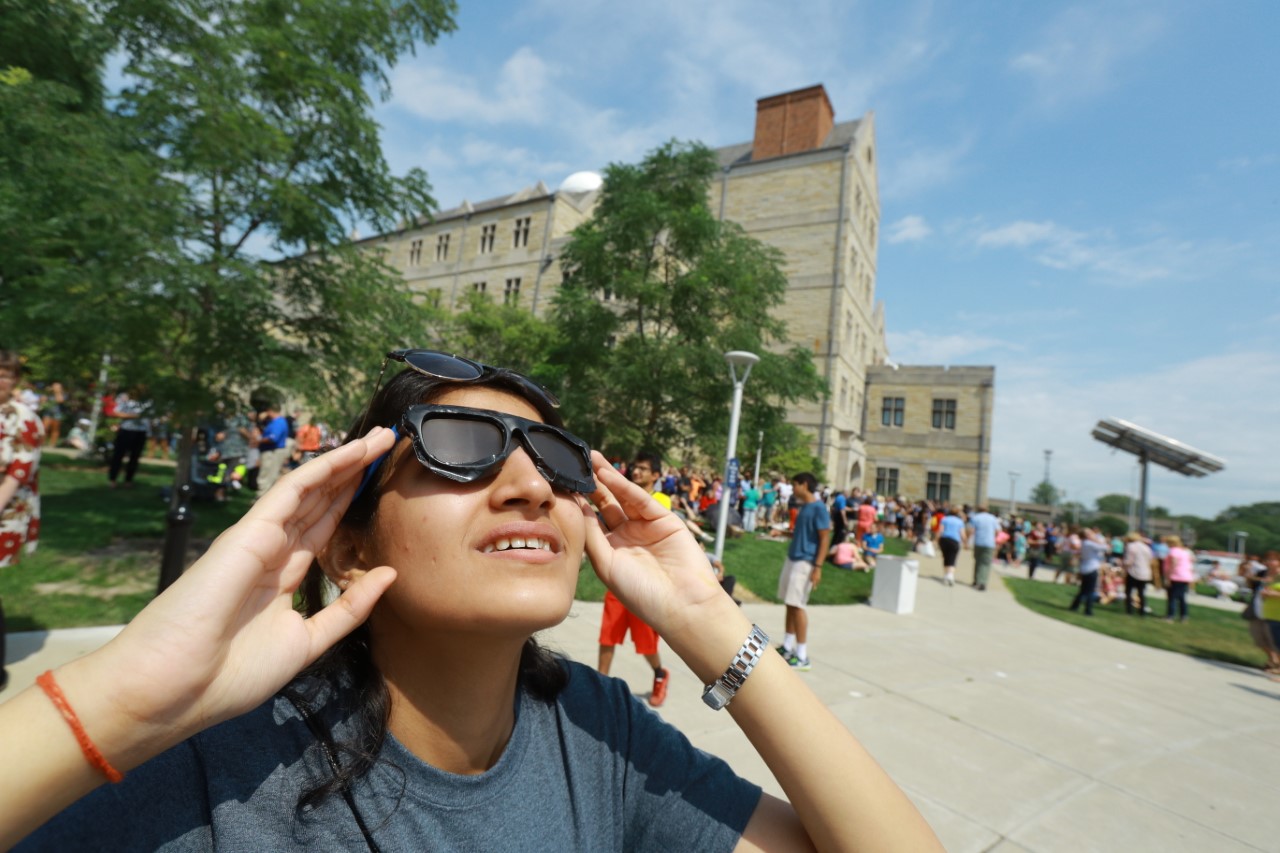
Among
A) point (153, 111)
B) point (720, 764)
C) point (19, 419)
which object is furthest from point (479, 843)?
point (153, 111)

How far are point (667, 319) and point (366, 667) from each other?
16.9 meters

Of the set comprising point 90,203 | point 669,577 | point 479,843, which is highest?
point 90,203

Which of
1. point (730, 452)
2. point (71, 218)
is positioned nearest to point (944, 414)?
point (730, 452)

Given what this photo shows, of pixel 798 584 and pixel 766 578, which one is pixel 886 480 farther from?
pixel 798 584

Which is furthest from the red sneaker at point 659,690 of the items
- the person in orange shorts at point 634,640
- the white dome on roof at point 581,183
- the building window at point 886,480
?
the white dome on roof at point 581,183

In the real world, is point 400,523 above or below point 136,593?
above

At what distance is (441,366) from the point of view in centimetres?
152

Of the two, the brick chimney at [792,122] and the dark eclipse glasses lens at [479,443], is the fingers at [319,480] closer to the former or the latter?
the dark eclipse glasses lens at [479,443]

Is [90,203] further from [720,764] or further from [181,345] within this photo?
[720,764]

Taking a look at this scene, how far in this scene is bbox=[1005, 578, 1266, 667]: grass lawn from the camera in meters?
10.7

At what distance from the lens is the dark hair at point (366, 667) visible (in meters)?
1.14

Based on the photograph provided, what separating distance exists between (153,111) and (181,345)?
2.13 metres

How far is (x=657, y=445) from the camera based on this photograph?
56.7ft

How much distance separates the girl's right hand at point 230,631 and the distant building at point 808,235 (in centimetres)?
2806
